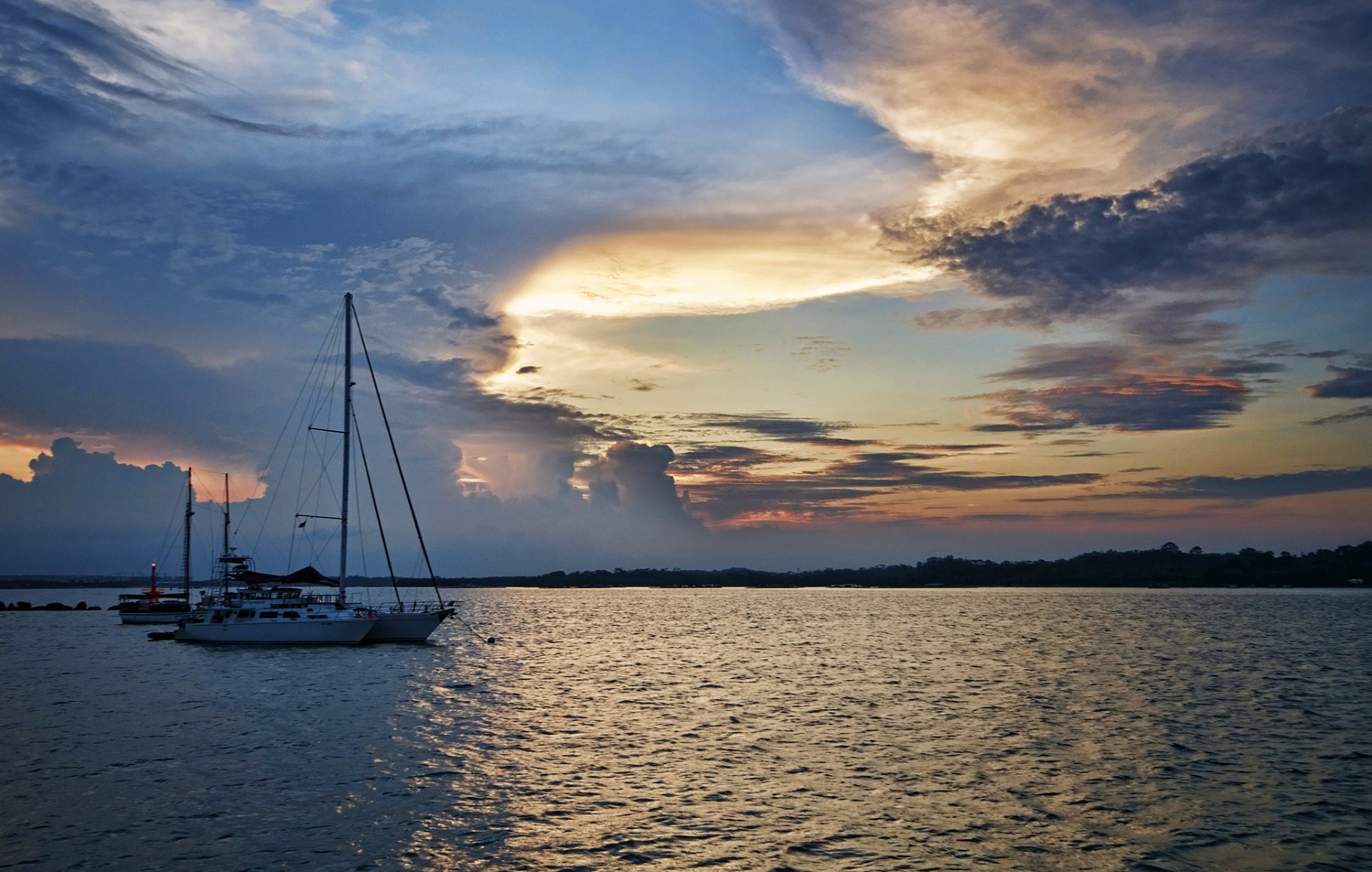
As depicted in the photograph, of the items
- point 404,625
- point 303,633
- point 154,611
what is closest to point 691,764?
point 404,625

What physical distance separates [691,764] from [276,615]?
56.6 m

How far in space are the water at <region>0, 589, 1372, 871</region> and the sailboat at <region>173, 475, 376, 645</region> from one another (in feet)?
16.5

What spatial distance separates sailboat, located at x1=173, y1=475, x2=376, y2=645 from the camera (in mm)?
75188

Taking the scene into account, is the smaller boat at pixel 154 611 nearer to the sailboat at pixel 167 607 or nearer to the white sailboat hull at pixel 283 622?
the sailboat at pixel 167 607

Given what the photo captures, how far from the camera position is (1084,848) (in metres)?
21.9

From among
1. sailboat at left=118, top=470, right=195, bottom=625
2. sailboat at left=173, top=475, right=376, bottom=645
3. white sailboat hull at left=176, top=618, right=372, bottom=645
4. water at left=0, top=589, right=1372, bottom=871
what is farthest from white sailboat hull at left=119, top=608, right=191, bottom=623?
water at left=0, top=589, right=1372, bottom=871

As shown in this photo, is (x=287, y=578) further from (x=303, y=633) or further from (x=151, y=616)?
(x=151, y=616)

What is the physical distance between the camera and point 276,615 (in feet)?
249

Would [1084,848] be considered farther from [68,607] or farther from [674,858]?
[68,607]

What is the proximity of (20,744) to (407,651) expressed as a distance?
4192 centimetres

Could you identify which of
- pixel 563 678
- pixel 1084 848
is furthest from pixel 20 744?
pixel 1084 848

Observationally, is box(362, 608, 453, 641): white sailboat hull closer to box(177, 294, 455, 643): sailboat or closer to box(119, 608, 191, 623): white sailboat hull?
box(177, 294, 455, 643): sailboat

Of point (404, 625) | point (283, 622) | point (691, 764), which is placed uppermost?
point (283, 622)

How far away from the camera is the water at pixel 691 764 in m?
22.1
